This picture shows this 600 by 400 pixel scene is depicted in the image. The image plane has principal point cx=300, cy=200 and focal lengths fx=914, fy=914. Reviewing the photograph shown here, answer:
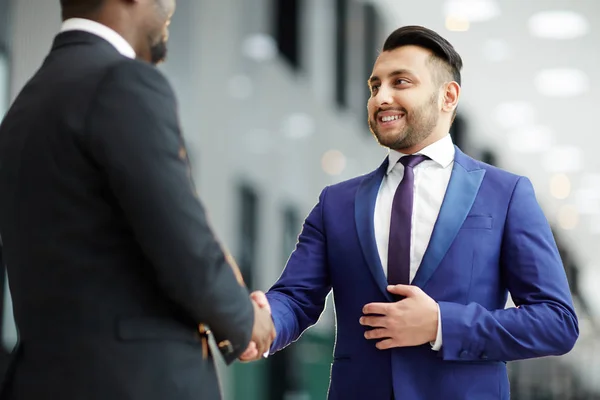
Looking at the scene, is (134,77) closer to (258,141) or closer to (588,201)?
(258,141)

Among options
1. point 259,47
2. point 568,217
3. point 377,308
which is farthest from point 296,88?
point 568,217

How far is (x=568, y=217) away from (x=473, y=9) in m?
7.91

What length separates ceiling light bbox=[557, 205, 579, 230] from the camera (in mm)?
15320

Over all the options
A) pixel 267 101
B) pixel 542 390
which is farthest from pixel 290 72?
pixel 542 390

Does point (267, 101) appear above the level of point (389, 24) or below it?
below

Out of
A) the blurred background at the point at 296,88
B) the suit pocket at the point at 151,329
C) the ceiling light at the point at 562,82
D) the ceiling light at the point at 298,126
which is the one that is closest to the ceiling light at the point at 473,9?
the blurred background at the point at 296,88

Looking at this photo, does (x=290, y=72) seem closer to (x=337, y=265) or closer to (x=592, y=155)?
(x=337, y=265)

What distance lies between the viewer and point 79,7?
190cm

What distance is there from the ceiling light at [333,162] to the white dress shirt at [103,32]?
5.57m

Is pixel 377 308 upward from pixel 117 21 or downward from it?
downward

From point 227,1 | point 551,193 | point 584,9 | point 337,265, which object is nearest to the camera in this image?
point 337,265

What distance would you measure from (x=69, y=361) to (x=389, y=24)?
7.24 m

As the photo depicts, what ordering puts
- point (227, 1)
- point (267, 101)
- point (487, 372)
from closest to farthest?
point (487, 372) → point (227, 1) → point (267, 101)

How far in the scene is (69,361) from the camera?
5.69 feet
